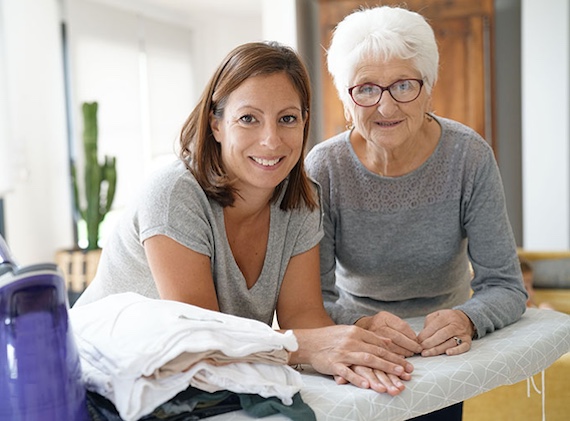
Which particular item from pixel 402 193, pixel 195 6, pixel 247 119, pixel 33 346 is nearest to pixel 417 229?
pixel 402 193

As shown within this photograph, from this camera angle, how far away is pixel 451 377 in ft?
3.90

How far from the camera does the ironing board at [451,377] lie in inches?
42.8

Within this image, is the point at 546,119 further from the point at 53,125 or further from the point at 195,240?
the point at 195,240

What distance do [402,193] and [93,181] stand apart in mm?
3387

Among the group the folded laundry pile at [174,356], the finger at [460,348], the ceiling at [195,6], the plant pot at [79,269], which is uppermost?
the ceiling at [195,6]

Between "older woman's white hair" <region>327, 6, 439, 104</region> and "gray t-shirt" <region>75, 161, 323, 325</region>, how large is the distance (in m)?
0.36

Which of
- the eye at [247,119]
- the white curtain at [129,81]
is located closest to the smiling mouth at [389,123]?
the eye at [247,119]

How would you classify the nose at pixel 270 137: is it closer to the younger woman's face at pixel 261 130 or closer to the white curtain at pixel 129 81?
the younger woman's face at pixel 261 130

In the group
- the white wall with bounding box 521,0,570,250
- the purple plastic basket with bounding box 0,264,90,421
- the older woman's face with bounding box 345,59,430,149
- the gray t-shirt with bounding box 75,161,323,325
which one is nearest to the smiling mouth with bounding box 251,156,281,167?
the gray t-shirt with bounding box 75,161,323,325

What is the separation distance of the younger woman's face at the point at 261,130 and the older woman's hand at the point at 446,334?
41 cm

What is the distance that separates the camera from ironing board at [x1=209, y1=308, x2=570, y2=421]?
→ 1.09 meters

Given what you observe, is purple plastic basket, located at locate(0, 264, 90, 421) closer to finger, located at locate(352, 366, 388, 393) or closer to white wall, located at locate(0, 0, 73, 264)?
finger, located at locate(352, 366, 388, 393)

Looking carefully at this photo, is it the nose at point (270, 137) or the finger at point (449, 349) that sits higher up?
the nose at point (270, 137)

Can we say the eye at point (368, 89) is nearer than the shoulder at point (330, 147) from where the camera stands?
Yes
